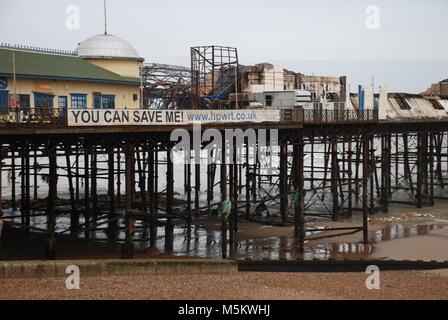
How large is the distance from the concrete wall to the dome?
2860 mm

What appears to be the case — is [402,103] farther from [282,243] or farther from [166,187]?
[282,243]

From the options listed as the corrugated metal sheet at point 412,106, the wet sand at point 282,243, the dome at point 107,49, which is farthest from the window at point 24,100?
the corrugated metal sheet at point 412,106

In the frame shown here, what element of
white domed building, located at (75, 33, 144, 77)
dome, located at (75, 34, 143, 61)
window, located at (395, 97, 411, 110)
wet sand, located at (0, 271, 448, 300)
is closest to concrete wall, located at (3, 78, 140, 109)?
white domed building, located at (75, 33, 144, 77)

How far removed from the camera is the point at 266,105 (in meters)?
31.0

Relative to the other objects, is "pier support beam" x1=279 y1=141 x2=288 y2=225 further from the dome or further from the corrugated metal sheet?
the corrugated metal sheet

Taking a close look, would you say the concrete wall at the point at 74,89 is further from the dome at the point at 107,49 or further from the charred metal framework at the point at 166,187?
the dome at the point at 107,49

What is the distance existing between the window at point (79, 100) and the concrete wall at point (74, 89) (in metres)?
0.15

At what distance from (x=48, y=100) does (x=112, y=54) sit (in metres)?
7.70

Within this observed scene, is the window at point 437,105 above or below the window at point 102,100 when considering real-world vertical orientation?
above

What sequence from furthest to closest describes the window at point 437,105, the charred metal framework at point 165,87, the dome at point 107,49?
1. the window at point 437,105
2. the charred metal framework at point 165,87
3. the dome at point 107,49

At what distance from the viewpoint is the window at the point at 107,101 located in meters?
25.9

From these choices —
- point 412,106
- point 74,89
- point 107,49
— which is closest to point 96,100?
point 74,89
